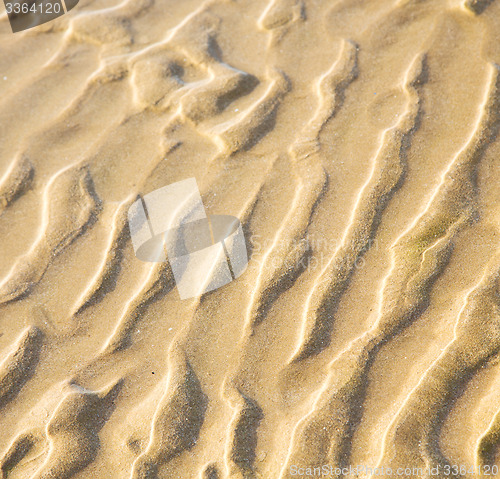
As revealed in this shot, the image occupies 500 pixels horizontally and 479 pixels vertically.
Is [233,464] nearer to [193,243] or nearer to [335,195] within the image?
[193,243]

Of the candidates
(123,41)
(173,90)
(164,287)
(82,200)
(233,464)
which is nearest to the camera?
(233,464)

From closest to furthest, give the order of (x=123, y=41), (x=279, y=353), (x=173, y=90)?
(x=279, y=353), (x=173, y=90), (x=123, y=41)

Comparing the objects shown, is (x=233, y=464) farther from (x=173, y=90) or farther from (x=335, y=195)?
(x=173, y=90)

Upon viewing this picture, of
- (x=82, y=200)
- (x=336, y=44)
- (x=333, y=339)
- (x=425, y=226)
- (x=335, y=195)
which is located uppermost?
(x=336, y=44)

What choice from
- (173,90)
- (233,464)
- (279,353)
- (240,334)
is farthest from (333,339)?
(173,90)

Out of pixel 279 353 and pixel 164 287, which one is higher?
pixel 164 287

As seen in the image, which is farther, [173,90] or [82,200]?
[173,90]
